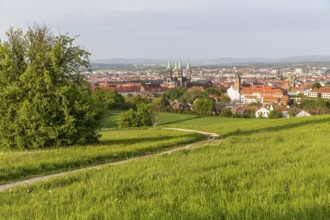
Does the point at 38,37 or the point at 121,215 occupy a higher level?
the point at 38,37

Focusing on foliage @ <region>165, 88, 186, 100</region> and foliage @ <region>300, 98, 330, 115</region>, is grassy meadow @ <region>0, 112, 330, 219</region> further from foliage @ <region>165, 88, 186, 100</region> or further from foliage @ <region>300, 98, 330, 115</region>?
foliage @ <region>165, 88, 186, 100</region>

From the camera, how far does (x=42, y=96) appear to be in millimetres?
18062

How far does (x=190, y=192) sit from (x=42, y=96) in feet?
41.8

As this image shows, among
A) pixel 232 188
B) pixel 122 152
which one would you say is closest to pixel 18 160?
pixel 122 152

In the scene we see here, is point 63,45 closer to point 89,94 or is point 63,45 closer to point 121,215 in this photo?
point 89,94

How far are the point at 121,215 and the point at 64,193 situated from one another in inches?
101

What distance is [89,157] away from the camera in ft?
46.9

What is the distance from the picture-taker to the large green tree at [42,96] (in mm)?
17672

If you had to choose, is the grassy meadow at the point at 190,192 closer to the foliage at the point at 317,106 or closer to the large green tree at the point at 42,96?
the large green tree at the point at 42,96

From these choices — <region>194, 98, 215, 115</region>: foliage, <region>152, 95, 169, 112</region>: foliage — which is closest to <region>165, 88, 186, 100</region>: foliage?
<region>152, 95, 169, 112</region>: foliage

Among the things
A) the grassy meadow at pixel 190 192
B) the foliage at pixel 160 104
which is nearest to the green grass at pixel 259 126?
the grassy meadow at pixel 190 192

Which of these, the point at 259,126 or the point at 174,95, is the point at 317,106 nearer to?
the point at 174,95

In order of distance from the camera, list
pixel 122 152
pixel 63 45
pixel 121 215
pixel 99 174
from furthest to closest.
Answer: pixel 63 45 → pixel 122 152 → pixel 99 174 → pixel 121 215

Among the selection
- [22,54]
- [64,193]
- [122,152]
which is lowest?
[122,152]
